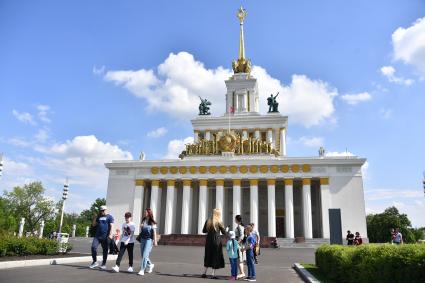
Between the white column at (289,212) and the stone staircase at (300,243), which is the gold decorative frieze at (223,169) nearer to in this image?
the white column at (289,212)

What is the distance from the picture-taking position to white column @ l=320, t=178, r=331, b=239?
119 feet

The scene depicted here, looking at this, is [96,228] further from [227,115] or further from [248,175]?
[227,115]

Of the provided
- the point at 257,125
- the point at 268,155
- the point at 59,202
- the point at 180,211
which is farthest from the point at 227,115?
the point at 59,202

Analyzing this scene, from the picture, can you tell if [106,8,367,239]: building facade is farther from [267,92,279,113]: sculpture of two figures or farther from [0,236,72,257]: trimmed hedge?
[0,236,72,257]: trimmed hedge

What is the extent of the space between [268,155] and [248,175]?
412 cm

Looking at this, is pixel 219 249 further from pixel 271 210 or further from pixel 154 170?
pixel 154 170

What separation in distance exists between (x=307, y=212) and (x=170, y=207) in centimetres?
1539

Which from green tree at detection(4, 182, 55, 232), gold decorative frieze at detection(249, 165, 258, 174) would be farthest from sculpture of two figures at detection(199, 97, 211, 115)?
green tree at detection(4, 182, 55, 232)

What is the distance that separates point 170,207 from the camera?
39562 millimetres

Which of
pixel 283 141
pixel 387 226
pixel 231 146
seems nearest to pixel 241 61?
pixel 283 141

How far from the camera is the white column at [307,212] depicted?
118 feet

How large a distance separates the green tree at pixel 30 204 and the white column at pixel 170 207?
36.8 m

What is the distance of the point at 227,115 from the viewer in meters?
52.9

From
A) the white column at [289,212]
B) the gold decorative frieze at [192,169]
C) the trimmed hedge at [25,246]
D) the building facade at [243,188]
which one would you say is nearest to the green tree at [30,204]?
the building facade at [243,188]
